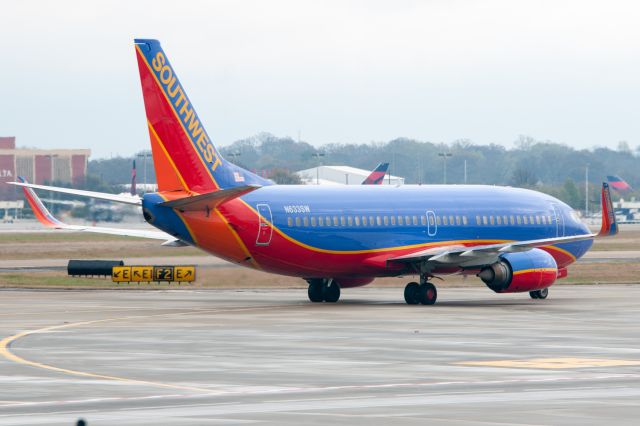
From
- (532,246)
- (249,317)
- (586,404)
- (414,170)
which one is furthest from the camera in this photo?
(414,170)

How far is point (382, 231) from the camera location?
4762 cm

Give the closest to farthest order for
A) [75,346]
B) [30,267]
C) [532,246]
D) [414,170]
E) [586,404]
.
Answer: [586,404] < [75,346] < [532,246] < [30,267] < [414,170]

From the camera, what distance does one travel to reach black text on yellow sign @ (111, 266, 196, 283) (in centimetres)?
5884

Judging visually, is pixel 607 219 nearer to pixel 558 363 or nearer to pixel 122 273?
pixel 558 363

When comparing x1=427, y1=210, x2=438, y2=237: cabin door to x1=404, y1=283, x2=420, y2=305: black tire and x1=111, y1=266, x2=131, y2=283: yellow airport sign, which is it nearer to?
x1=404, y1=283, x2=420, y2=305: black tire

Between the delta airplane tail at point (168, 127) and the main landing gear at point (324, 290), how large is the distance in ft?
23.1

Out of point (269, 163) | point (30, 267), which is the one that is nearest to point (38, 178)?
point (269, 163)

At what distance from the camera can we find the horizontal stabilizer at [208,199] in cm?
4259

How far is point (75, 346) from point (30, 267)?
43839 millimetres

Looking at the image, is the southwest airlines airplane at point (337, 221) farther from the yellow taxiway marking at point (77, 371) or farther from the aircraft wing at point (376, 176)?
the aircraft wing at point (376, 176)

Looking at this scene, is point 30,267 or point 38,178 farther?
point 38,178

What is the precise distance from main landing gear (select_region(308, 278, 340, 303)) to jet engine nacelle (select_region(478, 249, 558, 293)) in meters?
5.72

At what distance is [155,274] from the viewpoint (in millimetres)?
59062

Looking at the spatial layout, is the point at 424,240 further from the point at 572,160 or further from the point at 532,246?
the point at 572,160
